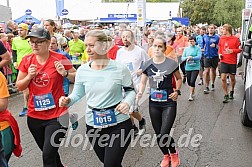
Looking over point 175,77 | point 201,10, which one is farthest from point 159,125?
point 201,10

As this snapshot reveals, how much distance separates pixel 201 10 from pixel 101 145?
5926 centimetres

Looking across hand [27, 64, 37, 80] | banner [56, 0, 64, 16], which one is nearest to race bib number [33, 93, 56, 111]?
hand [27, 64, 37, 80]

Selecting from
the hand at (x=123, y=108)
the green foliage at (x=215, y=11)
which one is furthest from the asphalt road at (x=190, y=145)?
the green foliage at (x=215, y=11)

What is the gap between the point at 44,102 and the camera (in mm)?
3729

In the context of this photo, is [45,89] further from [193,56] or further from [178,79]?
[193,56]

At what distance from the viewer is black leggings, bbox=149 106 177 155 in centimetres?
442

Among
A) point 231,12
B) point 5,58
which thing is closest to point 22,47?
point 5,58

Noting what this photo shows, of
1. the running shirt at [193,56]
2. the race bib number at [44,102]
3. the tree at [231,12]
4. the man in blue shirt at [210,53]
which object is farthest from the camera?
the tree at [231,12]

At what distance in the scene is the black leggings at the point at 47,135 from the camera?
360 cm

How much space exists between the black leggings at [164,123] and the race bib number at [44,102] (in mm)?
1370

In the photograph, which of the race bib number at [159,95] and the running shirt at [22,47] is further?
the running shirt at [22,47]

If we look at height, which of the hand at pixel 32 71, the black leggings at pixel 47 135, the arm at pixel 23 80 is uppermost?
the hand at pixel 32 71

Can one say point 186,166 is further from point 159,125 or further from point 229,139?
point 229,139

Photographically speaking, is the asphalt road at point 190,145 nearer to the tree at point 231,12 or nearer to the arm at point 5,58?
the arm at point 5,58
